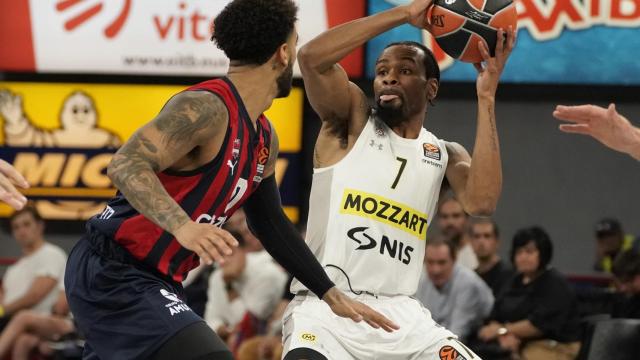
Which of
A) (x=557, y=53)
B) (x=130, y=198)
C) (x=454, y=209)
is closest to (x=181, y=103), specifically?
(x=130, y=198)

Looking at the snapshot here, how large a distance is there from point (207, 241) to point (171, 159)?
472 millimetres

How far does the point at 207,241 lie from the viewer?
3.49 m

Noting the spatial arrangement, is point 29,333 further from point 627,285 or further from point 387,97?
point 387,97

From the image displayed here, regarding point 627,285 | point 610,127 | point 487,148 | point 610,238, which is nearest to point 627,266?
point 627,285

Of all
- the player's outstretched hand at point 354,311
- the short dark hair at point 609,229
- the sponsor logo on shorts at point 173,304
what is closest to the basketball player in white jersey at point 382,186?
the player's outstretched hand at point 354,311

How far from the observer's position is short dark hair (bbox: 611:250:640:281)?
294 inches

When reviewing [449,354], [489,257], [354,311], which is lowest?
[489,257]

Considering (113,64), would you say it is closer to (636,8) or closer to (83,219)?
(83,219)

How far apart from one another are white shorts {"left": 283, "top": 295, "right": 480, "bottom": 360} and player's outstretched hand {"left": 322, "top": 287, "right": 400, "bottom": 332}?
0.75 feet

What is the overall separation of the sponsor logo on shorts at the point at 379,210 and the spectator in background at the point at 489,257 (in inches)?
133

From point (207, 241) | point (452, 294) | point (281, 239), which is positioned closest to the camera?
point (207, 241)

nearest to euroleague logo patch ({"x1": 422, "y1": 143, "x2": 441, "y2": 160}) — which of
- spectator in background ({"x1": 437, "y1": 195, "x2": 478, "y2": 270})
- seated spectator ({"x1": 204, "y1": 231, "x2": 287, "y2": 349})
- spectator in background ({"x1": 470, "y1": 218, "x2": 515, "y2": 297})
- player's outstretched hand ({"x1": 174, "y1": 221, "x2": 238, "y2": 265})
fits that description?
player's outstretched hand ({"x1": 174, "y1": 221, "x2": 238, "y2": 265})

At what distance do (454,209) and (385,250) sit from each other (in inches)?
164

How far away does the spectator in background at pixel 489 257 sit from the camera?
8.40m
